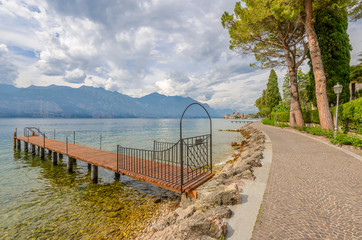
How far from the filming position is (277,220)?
3053 millimetres

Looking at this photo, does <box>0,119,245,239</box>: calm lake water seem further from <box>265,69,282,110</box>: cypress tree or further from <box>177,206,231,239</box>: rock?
<box>265,69,282,110</box>: cypress tree

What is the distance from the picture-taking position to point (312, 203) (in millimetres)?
3668

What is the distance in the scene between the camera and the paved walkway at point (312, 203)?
275 cm

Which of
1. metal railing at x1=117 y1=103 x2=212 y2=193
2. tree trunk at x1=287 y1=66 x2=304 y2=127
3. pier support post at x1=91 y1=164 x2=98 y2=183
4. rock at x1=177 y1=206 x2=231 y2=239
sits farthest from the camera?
tree trunk at x1=287 y1=66 x2=304 y2=127

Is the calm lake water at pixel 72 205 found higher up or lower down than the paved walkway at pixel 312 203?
lower down

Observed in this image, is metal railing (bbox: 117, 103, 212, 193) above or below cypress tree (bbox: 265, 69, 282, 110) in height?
below

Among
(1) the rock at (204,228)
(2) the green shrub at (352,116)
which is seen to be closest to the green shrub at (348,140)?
(2) the green shrub at (352,116)

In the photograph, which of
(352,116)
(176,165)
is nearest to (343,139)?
(352,116)

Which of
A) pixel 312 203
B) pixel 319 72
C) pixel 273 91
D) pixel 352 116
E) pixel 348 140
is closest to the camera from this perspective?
pixel 312 203

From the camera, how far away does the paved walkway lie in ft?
9.02

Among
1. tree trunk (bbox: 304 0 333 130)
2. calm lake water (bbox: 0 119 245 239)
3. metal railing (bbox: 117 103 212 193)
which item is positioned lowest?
calm lake water (bbox: 0 119 245 239)

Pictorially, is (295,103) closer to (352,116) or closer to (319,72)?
(319,72)

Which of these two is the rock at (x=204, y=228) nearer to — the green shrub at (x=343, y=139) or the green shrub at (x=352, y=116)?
the green shrub at (x=343, y=139)

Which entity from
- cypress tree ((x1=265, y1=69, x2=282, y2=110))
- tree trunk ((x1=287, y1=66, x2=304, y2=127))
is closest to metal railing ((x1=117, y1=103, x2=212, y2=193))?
tree trunk ((x1=287, y1=66, x2=304, y2=127))
